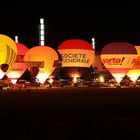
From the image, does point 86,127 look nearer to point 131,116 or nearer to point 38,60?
point 131,116

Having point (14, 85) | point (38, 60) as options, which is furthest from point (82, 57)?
point (14, 85)

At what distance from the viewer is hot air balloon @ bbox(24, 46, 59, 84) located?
203 feet

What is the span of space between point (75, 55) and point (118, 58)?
6.52 metres

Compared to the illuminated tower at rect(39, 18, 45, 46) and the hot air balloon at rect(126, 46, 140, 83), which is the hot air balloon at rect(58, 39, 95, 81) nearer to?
the hot air balloon at rect(126, 46, 140, 83)

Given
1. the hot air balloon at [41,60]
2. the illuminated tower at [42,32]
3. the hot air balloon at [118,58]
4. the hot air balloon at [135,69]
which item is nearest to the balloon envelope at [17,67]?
the hot air balloon at [41,60]

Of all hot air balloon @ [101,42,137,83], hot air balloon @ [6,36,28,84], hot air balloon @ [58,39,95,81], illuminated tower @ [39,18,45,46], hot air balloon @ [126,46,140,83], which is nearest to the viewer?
hot air balloon @ [101,42,137,83]

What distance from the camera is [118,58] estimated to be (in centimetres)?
6094

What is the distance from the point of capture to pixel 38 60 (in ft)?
204

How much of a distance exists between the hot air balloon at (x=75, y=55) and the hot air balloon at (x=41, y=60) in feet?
7.58

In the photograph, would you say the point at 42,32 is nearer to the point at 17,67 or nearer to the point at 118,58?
the point at 17,67

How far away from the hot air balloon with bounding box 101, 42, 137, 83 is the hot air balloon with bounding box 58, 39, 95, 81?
3418 millimetres

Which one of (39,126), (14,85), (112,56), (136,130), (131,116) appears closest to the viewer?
(136,130)

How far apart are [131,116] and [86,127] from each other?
19.5ft

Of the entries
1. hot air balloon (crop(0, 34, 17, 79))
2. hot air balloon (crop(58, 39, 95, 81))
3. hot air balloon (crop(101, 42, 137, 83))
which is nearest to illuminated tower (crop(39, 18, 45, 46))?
hot air balloon (crop(58, 39, 95, 81))
